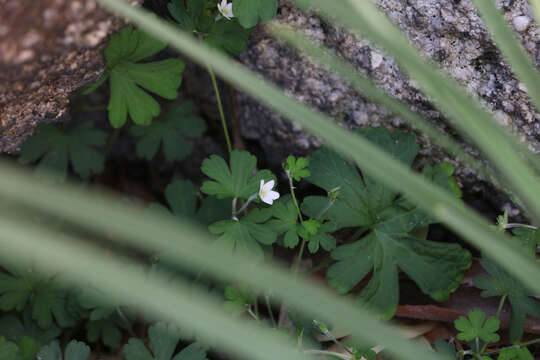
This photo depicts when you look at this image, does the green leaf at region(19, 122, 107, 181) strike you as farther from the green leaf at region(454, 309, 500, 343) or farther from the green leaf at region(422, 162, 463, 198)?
the green leaf at region(454, 309, 500, 343)

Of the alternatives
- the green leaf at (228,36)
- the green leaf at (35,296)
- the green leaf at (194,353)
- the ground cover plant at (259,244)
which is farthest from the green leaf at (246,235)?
the green leaf at (35,296)

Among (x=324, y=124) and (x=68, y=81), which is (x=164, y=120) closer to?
(x=68, y=81)

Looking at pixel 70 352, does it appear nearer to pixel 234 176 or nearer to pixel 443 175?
pixel 234 176

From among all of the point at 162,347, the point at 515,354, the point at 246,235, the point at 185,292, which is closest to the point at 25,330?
the point at 162,347

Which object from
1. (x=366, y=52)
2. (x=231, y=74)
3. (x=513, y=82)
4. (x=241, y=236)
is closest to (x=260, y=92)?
(x=231, y=74)

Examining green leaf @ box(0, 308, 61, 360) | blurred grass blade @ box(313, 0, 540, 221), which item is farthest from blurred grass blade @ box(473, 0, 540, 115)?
green leaf @ box(0, 308, 61, 360)

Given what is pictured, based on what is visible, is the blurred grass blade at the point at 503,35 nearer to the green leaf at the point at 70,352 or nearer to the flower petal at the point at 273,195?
the flower petal at the point at 273,195
